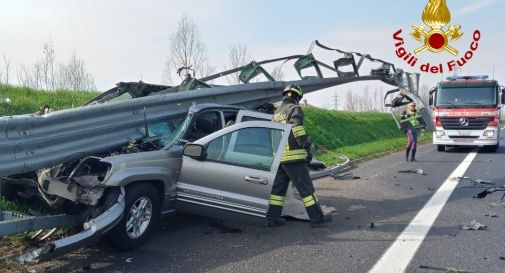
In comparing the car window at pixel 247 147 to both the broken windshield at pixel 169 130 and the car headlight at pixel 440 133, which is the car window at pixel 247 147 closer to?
the broken windshield at pixel 169 130

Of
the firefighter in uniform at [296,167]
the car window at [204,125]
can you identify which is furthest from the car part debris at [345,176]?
the car window at [204,125]

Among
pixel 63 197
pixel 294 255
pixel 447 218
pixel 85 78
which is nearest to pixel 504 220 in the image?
pixel 447 218

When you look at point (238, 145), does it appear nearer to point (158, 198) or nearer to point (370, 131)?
point (158, 198)

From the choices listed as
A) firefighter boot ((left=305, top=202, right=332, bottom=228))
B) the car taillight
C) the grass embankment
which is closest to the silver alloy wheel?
firefighter boot ((left=305, top=202, right=332, bottom=228))

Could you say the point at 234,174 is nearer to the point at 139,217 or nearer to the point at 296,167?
the point at 296,167

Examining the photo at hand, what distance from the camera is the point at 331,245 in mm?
5367

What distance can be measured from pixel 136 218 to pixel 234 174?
1.22 meters

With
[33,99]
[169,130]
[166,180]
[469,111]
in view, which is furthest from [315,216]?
[469,111]

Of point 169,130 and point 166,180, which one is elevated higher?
point 169,130

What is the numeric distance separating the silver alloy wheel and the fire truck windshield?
14.8 m

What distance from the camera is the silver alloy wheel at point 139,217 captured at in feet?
16.4

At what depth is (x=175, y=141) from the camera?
589 cm

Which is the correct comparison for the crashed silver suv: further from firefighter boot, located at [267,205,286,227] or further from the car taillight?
the car taillight

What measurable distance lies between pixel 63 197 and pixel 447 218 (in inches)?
206
